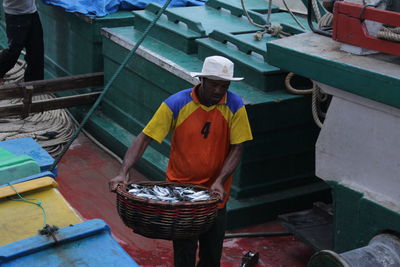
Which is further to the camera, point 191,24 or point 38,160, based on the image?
point 191,24

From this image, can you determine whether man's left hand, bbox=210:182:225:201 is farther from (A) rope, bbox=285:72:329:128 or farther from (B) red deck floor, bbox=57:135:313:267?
(A) rope, bbox=285:72:329:128

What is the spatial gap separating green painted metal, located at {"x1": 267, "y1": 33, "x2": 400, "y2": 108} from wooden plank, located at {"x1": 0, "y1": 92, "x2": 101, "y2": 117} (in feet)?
10.4

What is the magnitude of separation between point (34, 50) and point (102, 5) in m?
0.94

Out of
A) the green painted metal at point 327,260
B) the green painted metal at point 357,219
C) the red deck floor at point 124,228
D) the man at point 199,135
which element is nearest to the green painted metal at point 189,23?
the red deck floor at point 124,228

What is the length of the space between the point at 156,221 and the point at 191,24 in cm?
327

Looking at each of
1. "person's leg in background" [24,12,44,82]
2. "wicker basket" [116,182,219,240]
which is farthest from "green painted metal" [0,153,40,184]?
"person's leg in background" [24,12,44,82]

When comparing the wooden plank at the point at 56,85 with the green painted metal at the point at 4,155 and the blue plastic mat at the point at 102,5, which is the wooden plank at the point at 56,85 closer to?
the blue plastic mat at the point at 102,5

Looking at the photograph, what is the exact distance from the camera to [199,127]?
446 cm

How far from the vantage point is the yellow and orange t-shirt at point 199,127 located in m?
4.46

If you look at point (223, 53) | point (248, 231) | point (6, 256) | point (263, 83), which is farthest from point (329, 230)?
point (6, 256)

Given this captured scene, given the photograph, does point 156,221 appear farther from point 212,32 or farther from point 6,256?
point 212,32

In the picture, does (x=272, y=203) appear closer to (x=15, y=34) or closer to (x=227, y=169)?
(x=227, y=169)

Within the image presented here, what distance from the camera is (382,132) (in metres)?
4.41

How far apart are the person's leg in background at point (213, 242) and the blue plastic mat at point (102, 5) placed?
3868 mm
